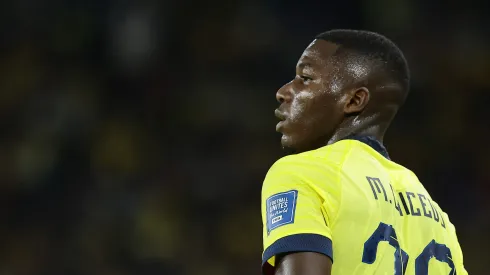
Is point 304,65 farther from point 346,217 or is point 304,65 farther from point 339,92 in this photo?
point 346,217

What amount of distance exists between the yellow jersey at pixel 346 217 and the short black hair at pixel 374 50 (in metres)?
0.39

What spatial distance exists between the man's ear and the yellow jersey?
0.68 ft

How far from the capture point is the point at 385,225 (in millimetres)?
2574

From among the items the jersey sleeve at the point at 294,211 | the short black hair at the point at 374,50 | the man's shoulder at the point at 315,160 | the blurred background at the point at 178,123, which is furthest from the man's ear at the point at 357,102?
the blurred background at the point at 178,123

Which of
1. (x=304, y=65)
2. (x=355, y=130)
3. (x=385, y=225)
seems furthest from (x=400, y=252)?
(x=304, y=65)

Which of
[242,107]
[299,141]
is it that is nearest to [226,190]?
[242,107]

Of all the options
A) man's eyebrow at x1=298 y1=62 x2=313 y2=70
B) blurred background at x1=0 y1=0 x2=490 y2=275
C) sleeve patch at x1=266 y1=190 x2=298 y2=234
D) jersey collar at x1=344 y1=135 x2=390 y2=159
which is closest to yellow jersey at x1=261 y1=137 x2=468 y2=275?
sleeve patch at x1=266 y1=190 x2=298 y2=234

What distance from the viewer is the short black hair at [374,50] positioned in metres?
3.01

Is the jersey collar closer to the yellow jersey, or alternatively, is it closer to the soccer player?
the soccer player

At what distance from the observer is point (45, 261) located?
711cm

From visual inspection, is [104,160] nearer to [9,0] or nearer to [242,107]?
[242,107]

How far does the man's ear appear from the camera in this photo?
2971 mm

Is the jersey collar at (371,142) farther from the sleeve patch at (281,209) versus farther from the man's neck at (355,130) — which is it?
the sleeve patch at (281,209)

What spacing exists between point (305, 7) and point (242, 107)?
1.22m
